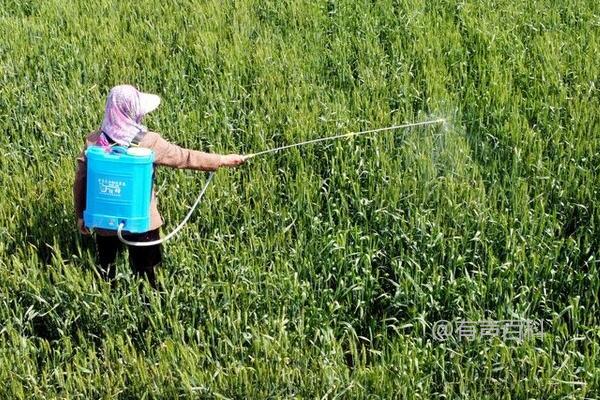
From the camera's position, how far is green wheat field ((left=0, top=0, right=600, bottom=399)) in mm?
2824

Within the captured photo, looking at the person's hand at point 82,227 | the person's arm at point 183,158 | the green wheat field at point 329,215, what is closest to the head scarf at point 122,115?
the person's arm at point 183,158

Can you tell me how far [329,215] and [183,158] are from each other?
729 mm

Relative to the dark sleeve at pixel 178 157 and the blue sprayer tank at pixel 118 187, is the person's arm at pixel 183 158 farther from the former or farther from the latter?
the blue sprayer tank at pixel 118 187

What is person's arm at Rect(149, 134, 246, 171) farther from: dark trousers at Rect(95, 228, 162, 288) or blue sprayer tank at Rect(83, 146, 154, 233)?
dark trousers at Rect(95, 228, 162, 288)

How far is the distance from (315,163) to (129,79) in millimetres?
1508

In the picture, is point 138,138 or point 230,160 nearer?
point 138,138

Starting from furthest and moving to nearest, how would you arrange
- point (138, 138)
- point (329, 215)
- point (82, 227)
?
point (329, 215), point (82, 227), point (138, 138)

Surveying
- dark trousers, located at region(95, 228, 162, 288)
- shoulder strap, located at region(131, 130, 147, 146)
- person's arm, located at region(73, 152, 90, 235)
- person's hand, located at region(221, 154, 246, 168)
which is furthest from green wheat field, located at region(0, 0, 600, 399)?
shoulder strap, located at region(131, 130, 147, 146)

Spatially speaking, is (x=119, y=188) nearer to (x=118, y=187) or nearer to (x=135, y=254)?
(x=118, y=187)

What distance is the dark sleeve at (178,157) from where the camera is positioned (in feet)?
10.2

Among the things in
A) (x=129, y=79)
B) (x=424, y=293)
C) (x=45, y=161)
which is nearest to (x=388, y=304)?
(x=424, y=293)

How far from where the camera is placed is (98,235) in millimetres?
3260

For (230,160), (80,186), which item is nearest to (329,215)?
(230,160)

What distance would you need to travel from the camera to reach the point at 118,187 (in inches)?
116
